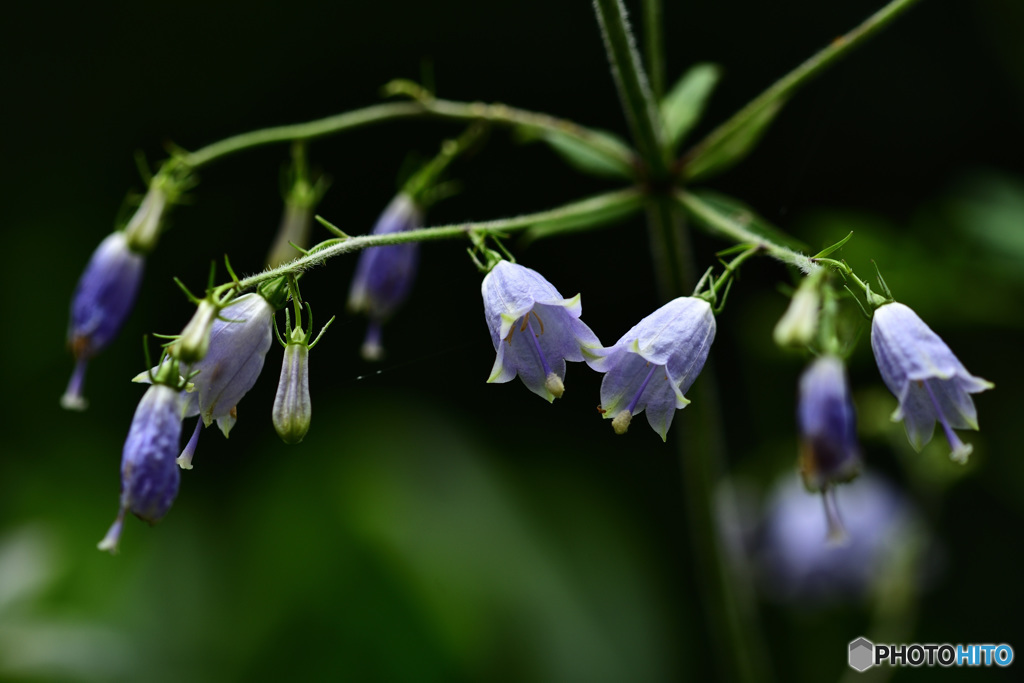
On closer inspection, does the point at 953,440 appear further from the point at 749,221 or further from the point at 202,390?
the point at 202,390

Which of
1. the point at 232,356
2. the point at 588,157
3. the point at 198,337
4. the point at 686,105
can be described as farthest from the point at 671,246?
the point at 198,337

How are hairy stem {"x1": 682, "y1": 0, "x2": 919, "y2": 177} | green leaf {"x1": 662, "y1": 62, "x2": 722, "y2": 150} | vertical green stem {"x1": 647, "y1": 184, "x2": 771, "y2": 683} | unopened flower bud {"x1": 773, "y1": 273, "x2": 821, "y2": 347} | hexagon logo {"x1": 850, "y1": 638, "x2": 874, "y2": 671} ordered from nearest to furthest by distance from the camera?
unopened flower bud {"x1": 773, "y1": 273, "x2": 821, "y2": 347}, hairy stem {"x1": 682, "y1": 0, "x2": 919, "y2": 177}, vertical green stem {"x1": 647, "y1": 184, "x2": 771, "y2": 683}, green leaf {"x1": 662, "y1": 62, "x2": 722, "y2": 150}, hexagon logo {"x1": 850, "y1": 638, "x2": 874, "y2": 671}

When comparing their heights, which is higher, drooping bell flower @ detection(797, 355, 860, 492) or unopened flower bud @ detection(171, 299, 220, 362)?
unopened flower bud @ detection(171, 299, 220, 362)

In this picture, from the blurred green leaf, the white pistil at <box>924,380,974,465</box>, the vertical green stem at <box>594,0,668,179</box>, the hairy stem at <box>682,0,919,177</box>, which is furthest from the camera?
the blurred green leaf

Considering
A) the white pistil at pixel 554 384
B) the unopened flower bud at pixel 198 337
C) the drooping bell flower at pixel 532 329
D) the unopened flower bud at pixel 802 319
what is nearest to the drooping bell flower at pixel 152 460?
the unopened flower bud at pixel 198 337

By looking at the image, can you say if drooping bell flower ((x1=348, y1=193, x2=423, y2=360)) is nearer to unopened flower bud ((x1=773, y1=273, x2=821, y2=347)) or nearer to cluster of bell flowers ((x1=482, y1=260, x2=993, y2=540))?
cluster of bell flowers ((x1=482, y1=260, x2=993, y2=540))

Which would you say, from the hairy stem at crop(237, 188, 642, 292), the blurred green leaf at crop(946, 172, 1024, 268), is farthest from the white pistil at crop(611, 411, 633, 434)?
the blurred green leaf at crop(946, 172, 1024, 268)
